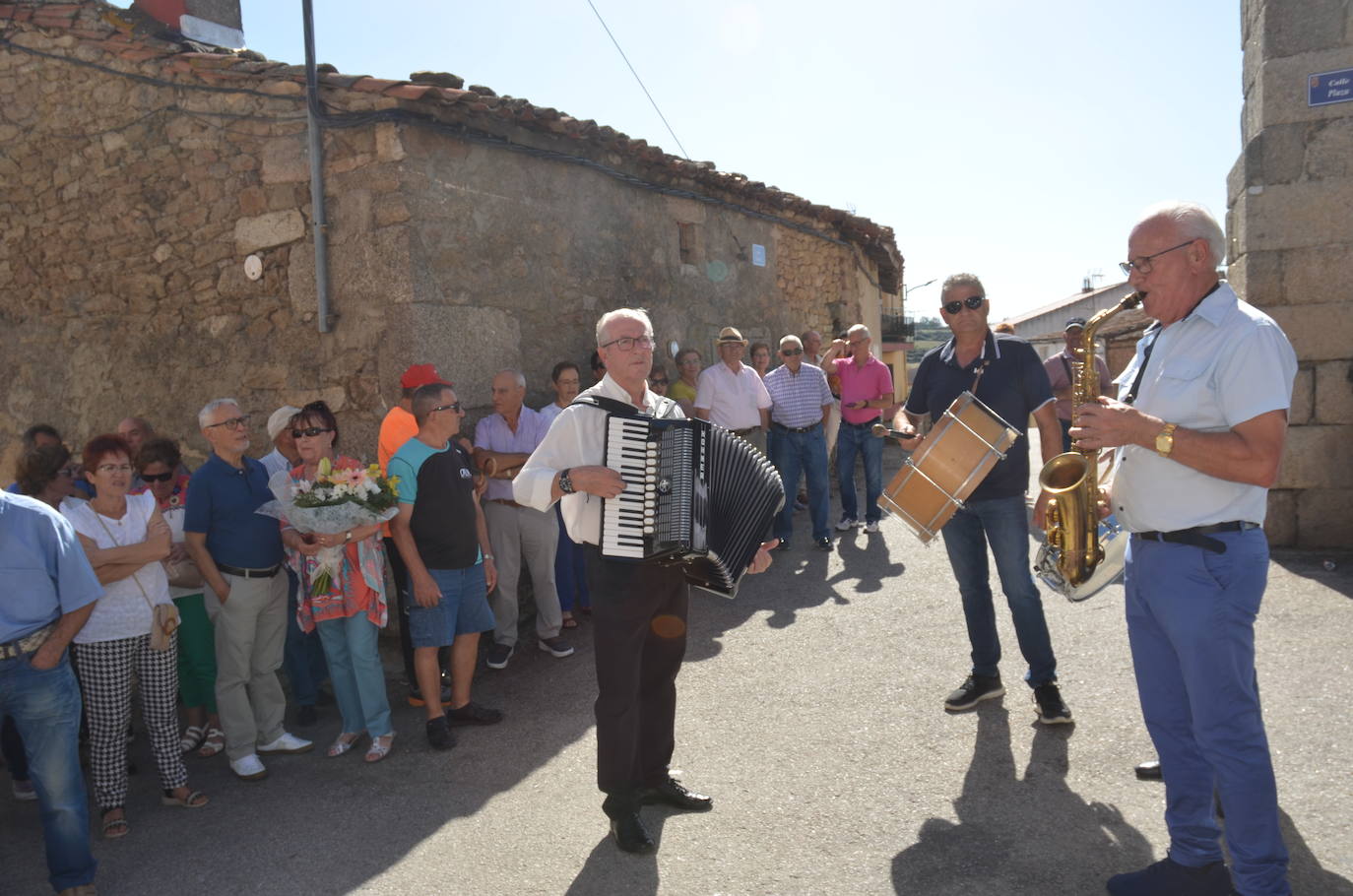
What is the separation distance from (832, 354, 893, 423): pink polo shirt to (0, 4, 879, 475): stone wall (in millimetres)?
1847

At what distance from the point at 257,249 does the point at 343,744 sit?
3861 mm

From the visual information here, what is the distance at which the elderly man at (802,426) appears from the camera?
7957 mm

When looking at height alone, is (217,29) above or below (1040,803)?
above

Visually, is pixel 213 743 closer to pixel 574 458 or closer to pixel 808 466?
pixel 574 458

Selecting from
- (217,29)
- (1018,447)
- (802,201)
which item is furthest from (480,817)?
(802,201)

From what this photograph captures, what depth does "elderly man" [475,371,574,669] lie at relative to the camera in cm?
574

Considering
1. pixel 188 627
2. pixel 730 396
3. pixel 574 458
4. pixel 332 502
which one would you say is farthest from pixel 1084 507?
pixel 730 396

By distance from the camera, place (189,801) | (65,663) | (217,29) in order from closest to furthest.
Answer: (65,663) → (189,801) → (217,29)

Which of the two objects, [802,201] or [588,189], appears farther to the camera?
[802,201]

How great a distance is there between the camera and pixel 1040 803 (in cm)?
344

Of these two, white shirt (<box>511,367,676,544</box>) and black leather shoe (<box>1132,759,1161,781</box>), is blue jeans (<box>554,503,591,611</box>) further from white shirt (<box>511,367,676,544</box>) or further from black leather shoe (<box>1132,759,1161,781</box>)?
→ black leather shoe (<box>1132,759,1161,781</box>)

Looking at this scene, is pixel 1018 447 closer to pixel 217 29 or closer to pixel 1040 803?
pixel 1040 803

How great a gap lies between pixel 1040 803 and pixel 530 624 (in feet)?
13.1

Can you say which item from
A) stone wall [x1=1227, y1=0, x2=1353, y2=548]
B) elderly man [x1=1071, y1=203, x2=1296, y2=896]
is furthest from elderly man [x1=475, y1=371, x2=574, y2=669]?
stone wall [x1=1227, y1=0, x2=1353, y2=548]
